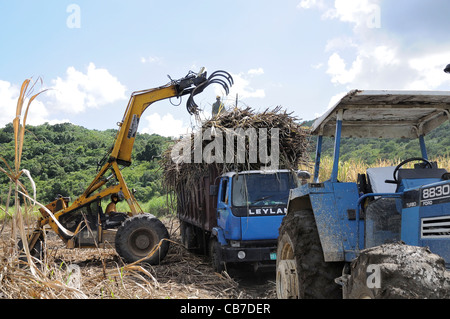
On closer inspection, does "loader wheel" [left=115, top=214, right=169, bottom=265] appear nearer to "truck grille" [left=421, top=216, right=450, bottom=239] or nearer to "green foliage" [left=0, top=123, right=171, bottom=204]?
"truck grille" [left=421, top=216, right=450, bottom=239]

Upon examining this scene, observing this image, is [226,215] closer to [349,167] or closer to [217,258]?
[217,258]

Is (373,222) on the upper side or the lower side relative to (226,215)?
upper

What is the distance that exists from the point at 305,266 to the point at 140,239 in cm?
588

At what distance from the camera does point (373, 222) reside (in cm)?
393

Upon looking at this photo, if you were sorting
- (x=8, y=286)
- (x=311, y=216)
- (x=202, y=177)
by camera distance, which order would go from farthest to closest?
(x=202, y=177) → (x=311, y=216) → (x=8, y=286)

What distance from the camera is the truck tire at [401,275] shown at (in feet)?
8.73

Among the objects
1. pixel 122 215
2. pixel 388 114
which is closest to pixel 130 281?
pixel 388 114

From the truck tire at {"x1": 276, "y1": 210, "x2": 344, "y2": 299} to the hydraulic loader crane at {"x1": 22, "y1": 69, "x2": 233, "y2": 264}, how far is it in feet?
15.7

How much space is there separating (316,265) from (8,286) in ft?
8.49
